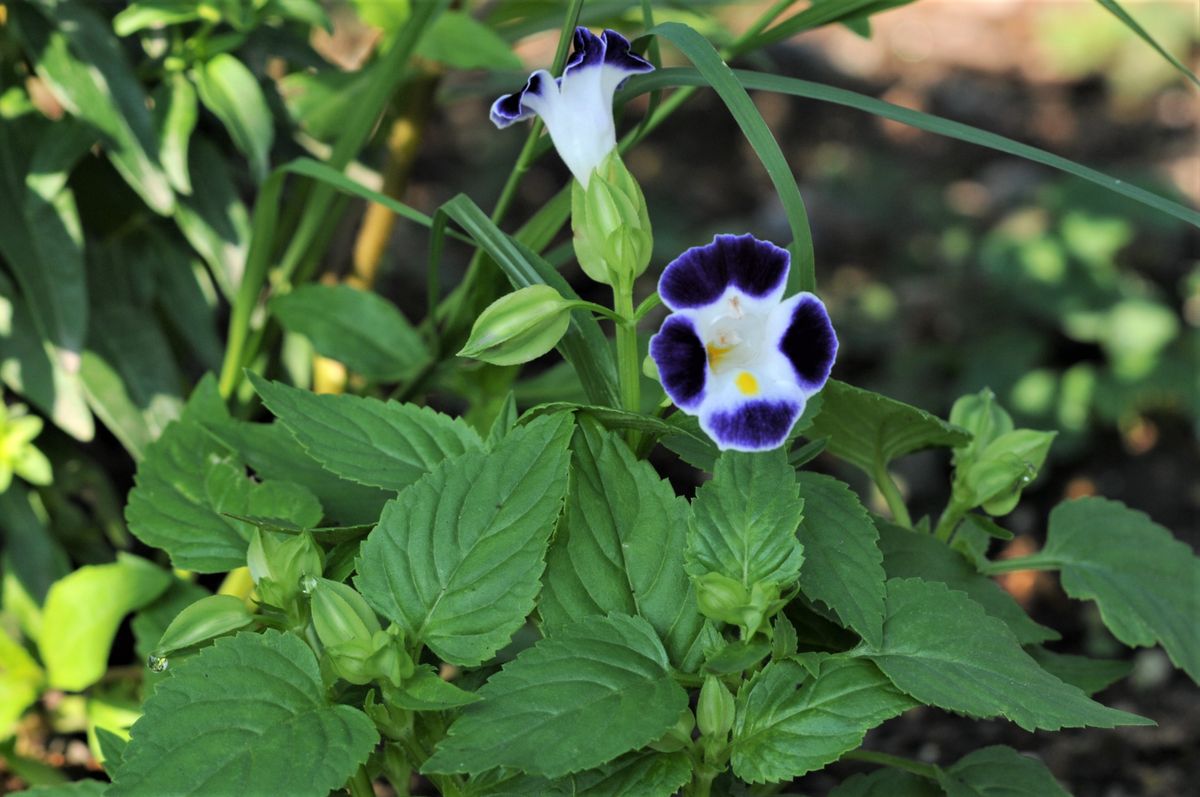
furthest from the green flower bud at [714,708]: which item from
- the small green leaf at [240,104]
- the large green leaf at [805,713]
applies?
the small green leaf at [240,104]

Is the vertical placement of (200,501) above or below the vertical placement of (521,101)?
below

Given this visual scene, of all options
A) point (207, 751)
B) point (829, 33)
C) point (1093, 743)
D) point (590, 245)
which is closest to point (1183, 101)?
point (829, 33)

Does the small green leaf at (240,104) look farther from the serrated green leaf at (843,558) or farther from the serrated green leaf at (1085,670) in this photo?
the serrated green leaf at (1085,670)

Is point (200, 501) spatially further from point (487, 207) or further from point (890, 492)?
point (487, 207)

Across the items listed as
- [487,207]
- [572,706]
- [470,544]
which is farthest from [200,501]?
[487,207]

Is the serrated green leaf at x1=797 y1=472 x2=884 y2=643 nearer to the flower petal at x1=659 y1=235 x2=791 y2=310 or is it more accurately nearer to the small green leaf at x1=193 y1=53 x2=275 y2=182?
the flower petal at x1=659 y1=235 x2=791 y2=310

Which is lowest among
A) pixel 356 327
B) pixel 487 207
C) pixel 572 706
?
pixel 572 706
